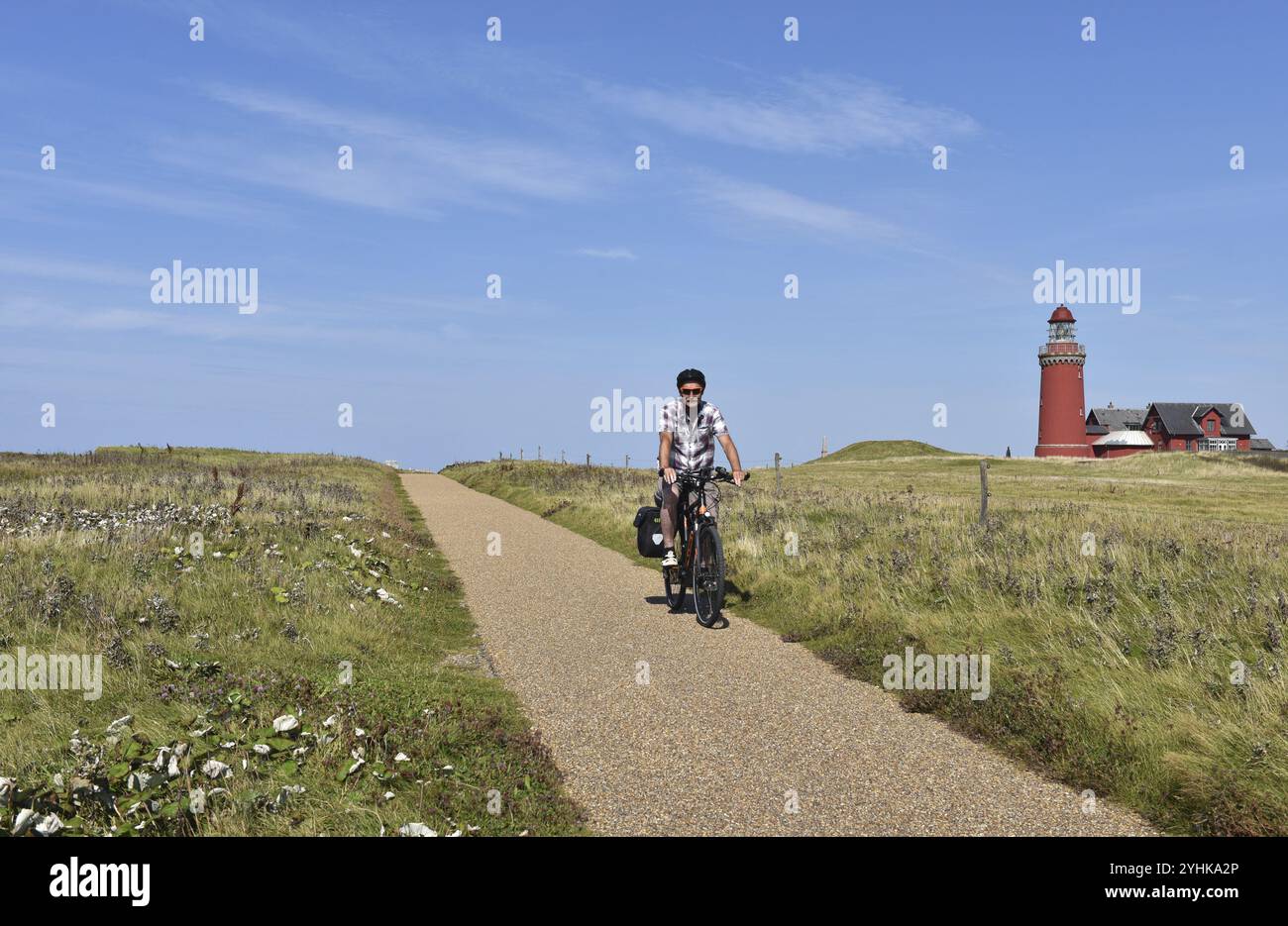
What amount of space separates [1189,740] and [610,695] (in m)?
4.27

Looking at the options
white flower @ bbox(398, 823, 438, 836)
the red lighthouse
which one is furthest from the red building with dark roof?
white flower @ bbox(398, 823, 438, 836)

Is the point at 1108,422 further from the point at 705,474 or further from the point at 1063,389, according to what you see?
the point at 705,474

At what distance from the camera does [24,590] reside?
27.7ft

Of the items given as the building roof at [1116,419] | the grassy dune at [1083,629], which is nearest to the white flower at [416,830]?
the grassy dune at [1083,629]

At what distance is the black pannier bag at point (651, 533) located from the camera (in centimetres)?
1124

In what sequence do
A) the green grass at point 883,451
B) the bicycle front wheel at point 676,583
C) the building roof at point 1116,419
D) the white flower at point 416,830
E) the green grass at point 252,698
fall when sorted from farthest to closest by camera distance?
the building roof at point 1116,419 < the green grass at point 883,451 < the bicycle front wheel at point 676,583 < the green grass at point 252,698 < the white flower at point 416,830

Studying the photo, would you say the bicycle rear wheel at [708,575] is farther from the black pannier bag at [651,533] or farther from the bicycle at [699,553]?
the black pannier bag at [651,533]

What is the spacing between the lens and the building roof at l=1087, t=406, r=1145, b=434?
367 feet

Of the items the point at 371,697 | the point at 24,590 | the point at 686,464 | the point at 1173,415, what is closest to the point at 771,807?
the point at 371,697

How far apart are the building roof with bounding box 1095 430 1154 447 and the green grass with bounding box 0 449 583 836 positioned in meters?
106

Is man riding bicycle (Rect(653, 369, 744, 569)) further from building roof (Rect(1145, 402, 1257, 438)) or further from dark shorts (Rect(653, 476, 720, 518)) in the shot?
building roof (Rect(1145, 402, 1257, 438))

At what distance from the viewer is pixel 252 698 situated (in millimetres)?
6059

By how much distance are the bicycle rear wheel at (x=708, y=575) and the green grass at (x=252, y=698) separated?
9.16 feet
